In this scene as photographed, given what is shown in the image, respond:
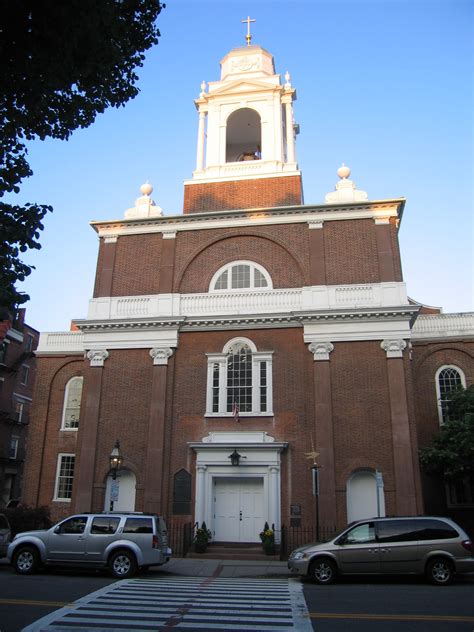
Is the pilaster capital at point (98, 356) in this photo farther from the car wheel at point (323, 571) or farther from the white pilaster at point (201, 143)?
the car wheel at point (323, 571)

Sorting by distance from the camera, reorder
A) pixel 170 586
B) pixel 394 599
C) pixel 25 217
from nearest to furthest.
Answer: pixel 25 217 → pixel 394 599 → pixel 170 586

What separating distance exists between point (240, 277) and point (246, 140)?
9.93 m

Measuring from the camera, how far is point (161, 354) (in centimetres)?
2377

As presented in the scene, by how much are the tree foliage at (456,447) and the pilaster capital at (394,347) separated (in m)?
3.10

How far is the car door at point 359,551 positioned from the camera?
46.2ft

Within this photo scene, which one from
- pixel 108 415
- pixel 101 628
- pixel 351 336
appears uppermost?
pixel 351 336

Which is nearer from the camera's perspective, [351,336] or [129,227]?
[351,336]

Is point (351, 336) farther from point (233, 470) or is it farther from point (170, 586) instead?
point (170, 586)

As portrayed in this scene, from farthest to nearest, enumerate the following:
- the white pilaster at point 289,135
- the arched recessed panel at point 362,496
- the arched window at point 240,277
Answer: the white pilaster at point 289,135
the arched window at point 240,277
the arched recessed panel at point 362,496

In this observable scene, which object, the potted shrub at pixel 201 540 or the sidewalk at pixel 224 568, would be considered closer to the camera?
the sidewalk at pixel 224 568

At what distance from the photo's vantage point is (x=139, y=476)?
22.3m

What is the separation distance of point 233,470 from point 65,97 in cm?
1506

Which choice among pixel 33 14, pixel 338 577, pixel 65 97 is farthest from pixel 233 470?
pixel 33 14

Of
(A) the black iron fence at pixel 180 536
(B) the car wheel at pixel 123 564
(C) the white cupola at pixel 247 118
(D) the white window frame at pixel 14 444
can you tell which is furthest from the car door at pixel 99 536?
(D) the white window frame at pixel 14 444
